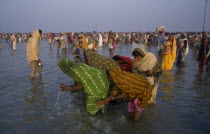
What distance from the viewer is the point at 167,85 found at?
7.36 m

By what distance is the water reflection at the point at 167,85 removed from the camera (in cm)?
618

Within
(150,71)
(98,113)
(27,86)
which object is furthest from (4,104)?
(150,71)

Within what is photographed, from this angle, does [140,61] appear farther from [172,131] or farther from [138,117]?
[172,131]

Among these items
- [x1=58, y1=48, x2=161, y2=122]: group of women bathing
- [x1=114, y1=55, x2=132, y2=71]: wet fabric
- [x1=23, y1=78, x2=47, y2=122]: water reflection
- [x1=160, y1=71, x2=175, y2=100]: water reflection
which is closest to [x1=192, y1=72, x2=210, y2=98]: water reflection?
[x1=160, y1=71, x2=175, y2=100]: water reflection

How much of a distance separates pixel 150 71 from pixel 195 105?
65.3 inches

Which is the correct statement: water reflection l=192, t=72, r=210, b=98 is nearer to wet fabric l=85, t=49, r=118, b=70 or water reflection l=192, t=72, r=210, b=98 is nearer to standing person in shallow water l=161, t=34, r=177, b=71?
standing person in shallow water l=161, t=34, r=177, b=71

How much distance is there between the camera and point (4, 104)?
5.46 m

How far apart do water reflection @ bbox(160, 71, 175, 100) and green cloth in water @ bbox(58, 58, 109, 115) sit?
2.42 metres

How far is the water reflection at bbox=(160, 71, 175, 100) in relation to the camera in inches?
243

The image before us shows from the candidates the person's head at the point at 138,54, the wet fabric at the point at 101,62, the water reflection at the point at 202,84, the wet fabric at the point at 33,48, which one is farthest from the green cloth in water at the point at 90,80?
the wet fabric at the point at 33,48

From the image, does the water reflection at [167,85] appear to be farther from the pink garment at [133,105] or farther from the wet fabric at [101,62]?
the wet fabric at [101,62]

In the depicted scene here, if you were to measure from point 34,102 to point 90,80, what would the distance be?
7.41ft

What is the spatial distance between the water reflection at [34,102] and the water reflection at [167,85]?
335 cm

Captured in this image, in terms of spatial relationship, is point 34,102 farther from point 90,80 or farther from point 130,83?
point 130,83
